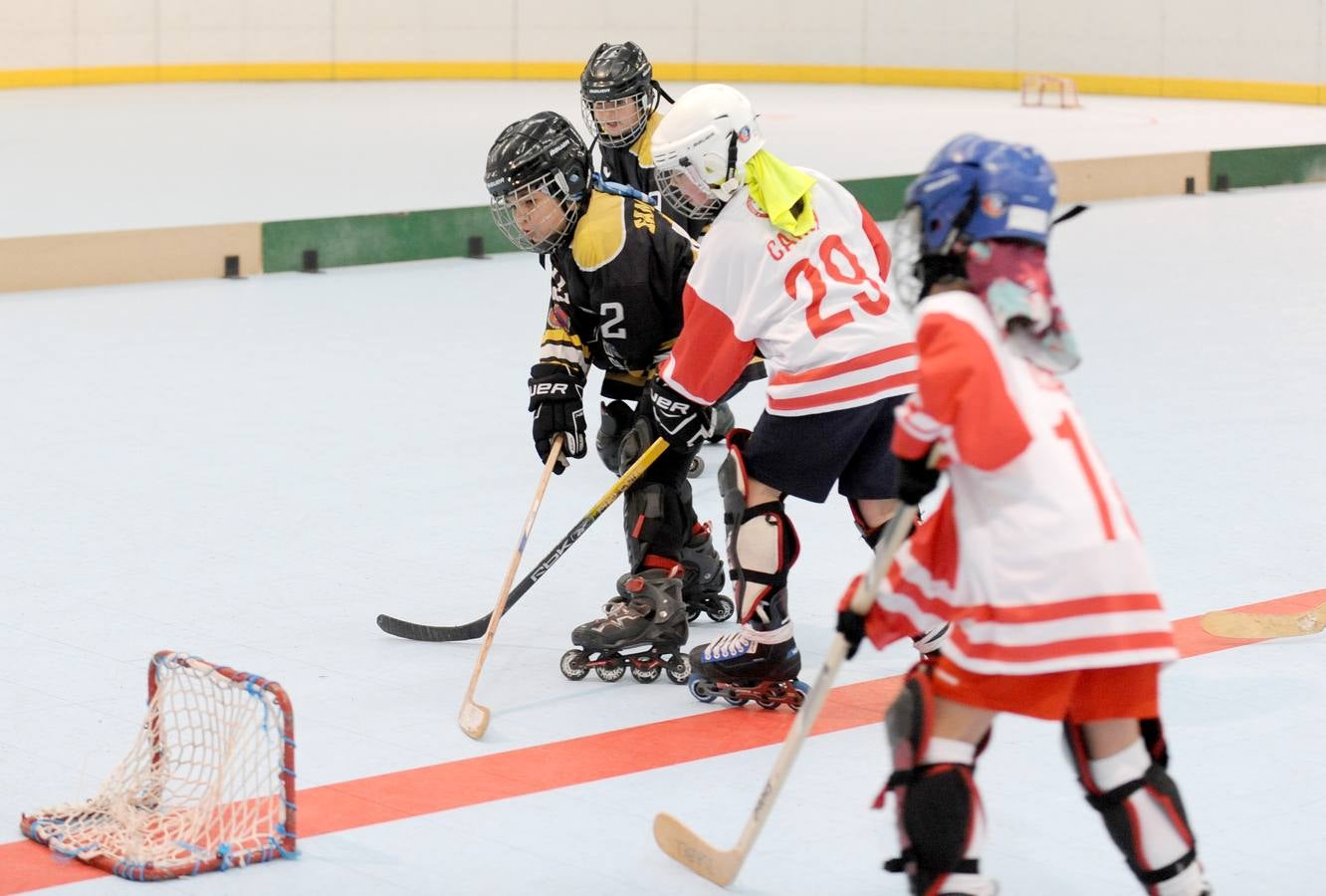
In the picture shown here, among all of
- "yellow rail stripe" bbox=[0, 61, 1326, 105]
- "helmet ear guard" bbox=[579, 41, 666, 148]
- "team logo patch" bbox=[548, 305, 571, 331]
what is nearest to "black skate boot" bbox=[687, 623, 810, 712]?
"team logo patch" bbox=[548, 305, 571, 331]

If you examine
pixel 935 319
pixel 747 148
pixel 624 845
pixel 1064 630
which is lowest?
pixel 624 845


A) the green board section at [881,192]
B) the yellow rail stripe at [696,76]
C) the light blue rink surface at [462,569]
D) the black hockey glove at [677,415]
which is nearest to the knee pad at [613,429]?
the light blue rink surface at [462,569]

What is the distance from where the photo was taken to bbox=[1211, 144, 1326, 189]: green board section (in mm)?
12992

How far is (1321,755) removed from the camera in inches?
137

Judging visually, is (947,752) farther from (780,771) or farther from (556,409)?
(556,409)

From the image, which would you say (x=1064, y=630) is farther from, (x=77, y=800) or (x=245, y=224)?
(x=245, y=224)

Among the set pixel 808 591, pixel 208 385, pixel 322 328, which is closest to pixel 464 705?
pixel 808 591

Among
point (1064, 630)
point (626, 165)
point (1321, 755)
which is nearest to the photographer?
point (1064, 630)

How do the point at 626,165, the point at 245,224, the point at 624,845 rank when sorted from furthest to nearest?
the point at 245,224 → the point at 626,165 → the point at 624,845

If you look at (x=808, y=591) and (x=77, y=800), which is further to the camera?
(x=808, y=591)

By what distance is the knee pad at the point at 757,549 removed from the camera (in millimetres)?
3666

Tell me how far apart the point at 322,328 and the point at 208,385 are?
1233 millimetres

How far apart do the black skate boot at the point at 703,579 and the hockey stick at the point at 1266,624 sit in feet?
3.49

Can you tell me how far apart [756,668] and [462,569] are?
3.92 ft
